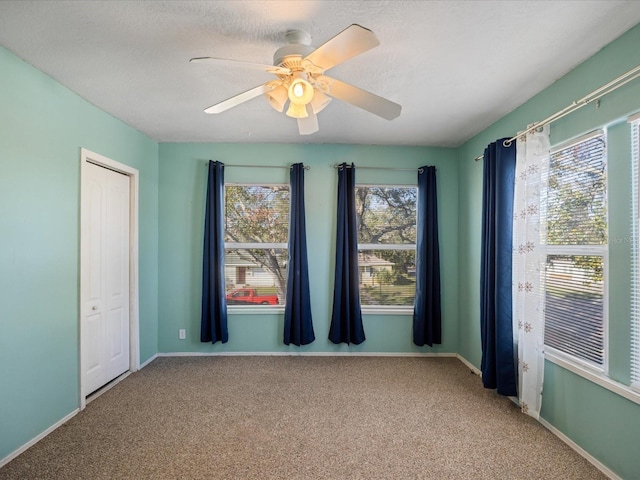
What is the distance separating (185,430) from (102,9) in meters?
2.61

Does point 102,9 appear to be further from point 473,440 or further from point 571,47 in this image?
point 473,440

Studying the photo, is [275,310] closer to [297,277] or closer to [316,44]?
[297,277]

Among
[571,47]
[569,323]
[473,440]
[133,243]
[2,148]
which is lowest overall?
[473,440]

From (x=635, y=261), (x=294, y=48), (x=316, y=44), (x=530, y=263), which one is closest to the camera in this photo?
(x=294, y=48)

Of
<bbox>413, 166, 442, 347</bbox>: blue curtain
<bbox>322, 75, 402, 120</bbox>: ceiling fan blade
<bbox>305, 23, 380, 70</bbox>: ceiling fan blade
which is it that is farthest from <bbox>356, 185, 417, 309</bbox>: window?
<bbox>305, 23, 380, 70</bbox>: ceiling fan blade

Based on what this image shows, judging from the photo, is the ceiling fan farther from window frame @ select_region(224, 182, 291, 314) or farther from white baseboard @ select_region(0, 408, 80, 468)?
white baseboard @ select_region(0, 408, 80, 468)

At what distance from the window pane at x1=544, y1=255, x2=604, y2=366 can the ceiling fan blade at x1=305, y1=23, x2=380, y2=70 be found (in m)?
1.88

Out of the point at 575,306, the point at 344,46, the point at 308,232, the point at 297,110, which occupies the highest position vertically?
the point at 344,46

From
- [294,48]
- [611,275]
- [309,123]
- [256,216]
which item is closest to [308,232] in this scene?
[256,216]

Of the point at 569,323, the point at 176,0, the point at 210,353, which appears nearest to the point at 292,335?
the point at 210,353

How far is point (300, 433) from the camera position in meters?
2.19

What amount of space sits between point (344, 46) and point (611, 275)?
196 cm

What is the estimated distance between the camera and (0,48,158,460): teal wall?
1893 mm

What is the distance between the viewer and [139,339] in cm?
330
